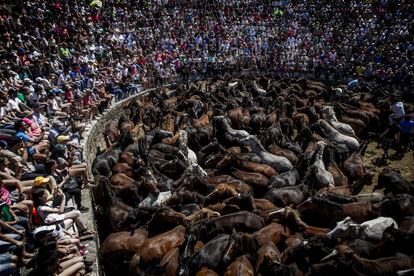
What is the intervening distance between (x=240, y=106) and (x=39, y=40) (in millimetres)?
12211

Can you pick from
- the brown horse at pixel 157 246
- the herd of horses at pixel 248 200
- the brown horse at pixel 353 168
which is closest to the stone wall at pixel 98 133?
the herd of horses at pixel 248 200

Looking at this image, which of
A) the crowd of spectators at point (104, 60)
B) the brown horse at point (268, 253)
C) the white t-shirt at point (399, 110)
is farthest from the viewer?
the white t-shirt at point (399, 110)

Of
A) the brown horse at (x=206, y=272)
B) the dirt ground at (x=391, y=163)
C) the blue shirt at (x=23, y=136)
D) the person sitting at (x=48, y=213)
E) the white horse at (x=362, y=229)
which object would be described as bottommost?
the dirt ground at (x=391, y=163)

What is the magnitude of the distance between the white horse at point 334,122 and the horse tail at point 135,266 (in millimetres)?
11996

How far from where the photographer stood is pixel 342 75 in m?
30.9

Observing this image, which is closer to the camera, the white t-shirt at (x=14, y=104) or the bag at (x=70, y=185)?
the bag at (x=70, y=185)

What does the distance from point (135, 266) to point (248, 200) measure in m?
3.61

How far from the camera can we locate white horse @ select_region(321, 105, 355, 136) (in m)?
17.6

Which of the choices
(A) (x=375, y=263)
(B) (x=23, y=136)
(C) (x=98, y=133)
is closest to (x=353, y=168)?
(A) (x=375, y=263)

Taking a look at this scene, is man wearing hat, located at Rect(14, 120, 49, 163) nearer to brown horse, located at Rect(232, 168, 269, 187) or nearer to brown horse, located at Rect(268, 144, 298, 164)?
brown horse, located at Rect(232, 168, 269, 187)

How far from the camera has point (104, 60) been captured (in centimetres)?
2489

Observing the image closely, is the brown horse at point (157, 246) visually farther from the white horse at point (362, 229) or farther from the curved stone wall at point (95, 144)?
the white horse at point (362, 229)

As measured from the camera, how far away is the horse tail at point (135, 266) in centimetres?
900

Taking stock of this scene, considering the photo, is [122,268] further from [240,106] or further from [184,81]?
[184,81]
